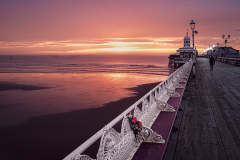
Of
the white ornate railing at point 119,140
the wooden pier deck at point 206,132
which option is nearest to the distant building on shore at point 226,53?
the wooden pier deck at point 206,132

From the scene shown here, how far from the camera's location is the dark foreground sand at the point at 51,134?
7.24m

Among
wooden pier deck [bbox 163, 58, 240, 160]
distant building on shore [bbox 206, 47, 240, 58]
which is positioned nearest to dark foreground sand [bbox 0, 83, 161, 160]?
wooden pier deck [bbox 163, 58, 240, 160]

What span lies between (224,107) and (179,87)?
3.49 m

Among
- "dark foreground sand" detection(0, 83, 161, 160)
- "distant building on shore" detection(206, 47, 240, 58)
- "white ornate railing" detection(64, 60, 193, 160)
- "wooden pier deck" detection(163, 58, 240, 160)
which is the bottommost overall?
"dark foreground sand" detection(0, 83, 161, 160)

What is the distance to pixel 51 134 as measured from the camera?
29.2 ft

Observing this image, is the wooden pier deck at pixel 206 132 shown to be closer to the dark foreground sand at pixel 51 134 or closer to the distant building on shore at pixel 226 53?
the dark foreground sand at pixel 51 134

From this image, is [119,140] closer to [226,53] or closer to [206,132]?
[206,132]

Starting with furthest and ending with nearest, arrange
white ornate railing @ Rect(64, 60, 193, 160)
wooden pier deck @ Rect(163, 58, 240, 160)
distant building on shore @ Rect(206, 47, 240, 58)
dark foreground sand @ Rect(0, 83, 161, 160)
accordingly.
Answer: distant building on shore @ Rect(206, 47, 240, 58) < dark foreground sand @ Rect(0, 83, 161, 160) < wooden pier deck @ Rect(163, 58, 240, 160) < white ornate railing @ Rect(64, 60, 193, 160)

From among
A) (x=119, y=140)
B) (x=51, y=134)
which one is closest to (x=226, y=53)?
(x=51, y=134)

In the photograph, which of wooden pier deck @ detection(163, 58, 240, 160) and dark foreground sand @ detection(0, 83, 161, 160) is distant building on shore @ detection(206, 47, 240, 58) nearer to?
wooden pier deck @ detection(163, 58, 240, 160)

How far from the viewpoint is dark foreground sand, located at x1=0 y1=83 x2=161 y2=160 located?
7.24 metres

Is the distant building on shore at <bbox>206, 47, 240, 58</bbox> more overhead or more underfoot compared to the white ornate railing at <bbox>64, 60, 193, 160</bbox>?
more overhead

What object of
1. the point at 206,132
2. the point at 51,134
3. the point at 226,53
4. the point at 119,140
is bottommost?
the point at 51,134

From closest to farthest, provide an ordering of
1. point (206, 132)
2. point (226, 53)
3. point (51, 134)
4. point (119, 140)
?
point (119, 140), point (206, 132), point (51, 134), point (226, 53)
